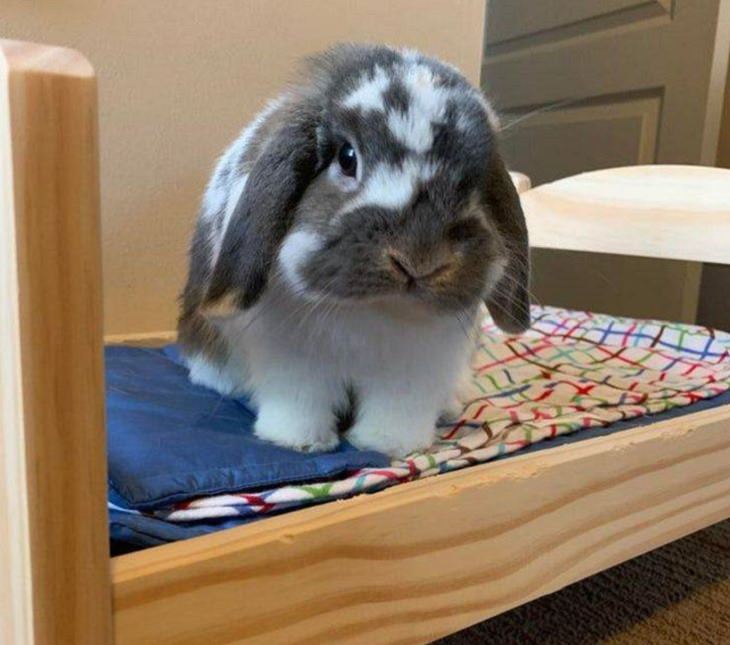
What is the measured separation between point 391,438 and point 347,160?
332mm

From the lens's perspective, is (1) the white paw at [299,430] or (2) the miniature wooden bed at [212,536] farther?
(1) the white paw at [299,430]

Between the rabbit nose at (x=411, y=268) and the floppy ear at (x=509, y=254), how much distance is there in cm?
17

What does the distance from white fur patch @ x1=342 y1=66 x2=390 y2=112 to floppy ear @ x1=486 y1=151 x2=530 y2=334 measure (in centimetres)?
14

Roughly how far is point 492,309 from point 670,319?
1667mm

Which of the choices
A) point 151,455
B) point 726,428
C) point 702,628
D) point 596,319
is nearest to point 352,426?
point 151,455

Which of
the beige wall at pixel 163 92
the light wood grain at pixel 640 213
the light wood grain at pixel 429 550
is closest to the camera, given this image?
the light wood grain at pixel 429 550

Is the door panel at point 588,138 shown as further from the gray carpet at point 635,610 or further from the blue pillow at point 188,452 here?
the blue pillow at point 188,452

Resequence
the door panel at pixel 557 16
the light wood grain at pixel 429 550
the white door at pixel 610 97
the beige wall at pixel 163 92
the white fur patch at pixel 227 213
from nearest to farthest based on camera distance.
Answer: the light wood grain at pixel 429 550, the white fur patch at pixel 227 213, the beige wall at pixel 163 92, the white door at pixel 610 97, the door panel at pixel 557 16

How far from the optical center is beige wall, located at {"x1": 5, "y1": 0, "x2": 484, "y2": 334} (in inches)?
56.8

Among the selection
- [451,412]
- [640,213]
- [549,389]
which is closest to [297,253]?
[451,412]

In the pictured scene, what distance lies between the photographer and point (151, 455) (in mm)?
835

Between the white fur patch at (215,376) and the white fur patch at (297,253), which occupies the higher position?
the white fur patch at (297,253)

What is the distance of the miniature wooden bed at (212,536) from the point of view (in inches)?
18.9

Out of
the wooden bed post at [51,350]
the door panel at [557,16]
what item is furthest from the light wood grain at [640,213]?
Result: the wooden bed post at [51,350]
